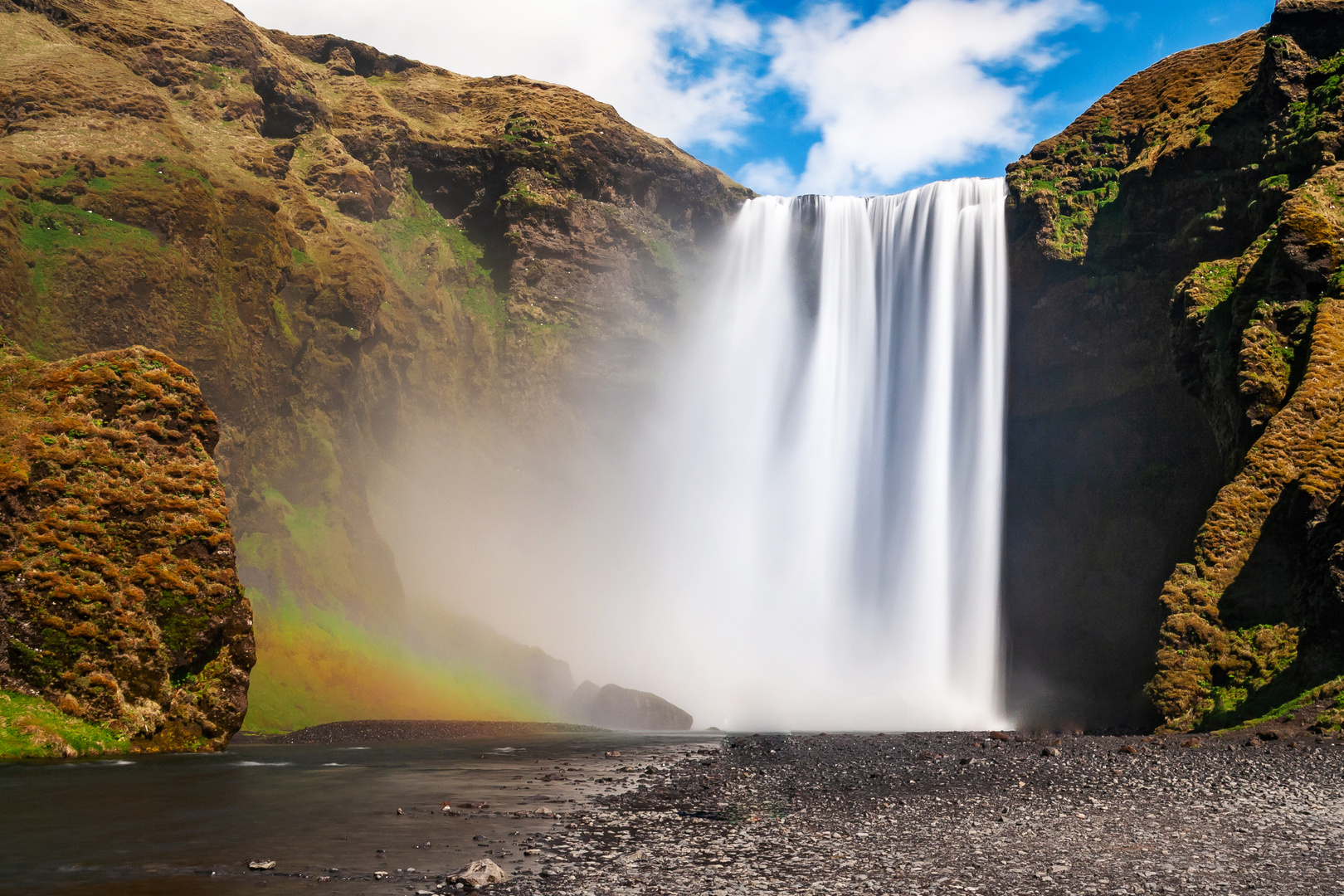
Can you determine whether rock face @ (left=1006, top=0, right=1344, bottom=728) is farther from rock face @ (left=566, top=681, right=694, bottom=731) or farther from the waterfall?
rock face @ (left=566, top=681, right=694, bottom=731)

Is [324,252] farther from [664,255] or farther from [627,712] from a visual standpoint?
[627,712]

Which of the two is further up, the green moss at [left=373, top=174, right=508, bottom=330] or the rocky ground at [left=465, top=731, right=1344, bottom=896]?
the green moss at [left=373, top=174, right=508, bottom=330]

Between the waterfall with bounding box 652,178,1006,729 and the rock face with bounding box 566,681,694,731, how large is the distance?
198 inches

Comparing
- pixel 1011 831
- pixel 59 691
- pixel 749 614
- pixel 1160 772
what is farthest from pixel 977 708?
pixel 59 691

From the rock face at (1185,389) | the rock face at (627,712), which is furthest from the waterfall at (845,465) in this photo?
the rock face at (627,712)

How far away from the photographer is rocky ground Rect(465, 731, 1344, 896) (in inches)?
331

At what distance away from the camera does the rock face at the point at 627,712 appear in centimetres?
3728

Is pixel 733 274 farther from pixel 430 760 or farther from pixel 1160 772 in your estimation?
pixel 1160 772

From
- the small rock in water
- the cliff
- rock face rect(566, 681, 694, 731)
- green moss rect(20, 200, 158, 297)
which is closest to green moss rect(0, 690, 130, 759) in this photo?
the cliff

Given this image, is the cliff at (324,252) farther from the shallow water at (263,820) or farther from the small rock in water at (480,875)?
the small rock in water at (480,875)

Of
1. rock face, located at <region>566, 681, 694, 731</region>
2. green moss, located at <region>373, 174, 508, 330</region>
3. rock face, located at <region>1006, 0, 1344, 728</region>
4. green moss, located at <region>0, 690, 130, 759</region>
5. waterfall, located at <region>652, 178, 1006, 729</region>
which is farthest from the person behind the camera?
green moss, located at <region>373, 174, 508, 330</region>

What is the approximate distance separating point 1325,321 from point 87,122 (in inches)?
1908

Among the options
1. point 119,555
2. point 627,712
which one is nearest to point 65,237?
point 119,555

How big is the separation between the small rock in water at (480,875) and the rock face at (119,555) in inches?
574
